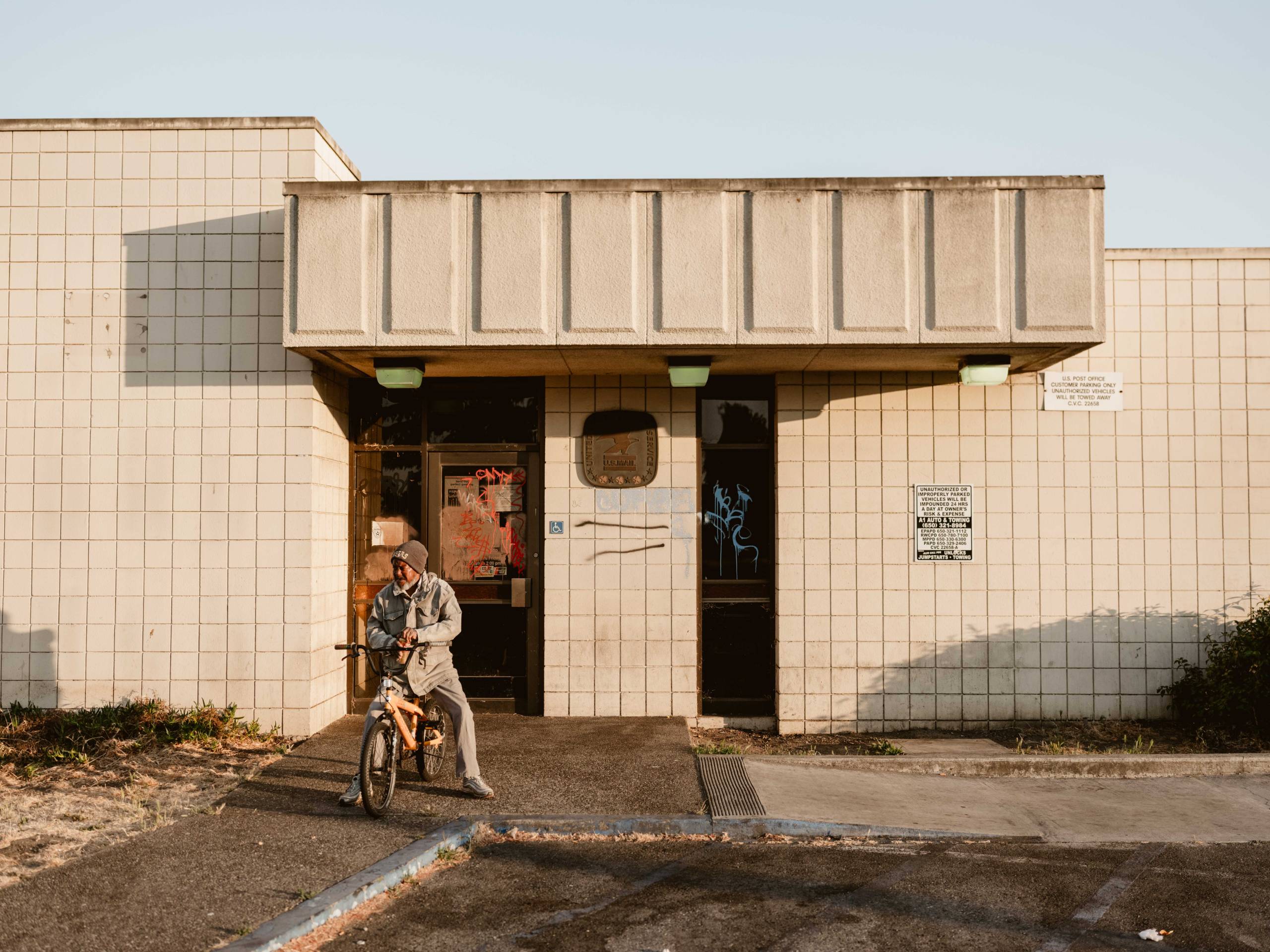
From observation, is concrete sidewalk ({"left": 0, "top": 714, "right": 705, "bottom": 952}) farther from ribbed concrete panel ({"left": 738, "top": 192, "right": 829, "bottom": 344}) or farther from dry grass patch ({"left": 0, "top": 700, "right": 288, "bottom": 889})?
ribbed concrete panel ({"left": 738, "top": 192, "right": 829, "bottom": 344})

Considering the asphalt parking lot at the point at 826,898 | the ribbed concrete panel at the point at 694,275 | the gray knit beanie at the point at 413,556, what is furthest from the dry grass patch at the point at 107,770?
the ribbed concrete panel at the point at 694,275

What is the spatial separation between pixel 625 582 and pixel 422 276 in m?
3.34

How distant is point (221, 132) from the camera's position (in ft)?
28.9

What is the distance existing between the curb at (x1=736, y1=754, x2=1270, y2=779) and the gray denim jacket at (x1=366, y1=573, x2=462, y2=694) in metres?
2.34

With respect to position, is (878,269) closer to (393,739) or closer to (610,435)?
(610,435)

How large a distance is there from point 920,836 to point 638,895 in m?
2.02

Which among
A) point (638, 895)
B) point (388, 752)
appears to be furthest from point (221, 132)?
point (638, 895)

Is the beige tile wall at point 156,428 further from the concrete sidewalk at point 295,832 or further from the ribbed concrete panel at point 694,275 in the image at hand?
the ribbed concrete panel at point 694,275

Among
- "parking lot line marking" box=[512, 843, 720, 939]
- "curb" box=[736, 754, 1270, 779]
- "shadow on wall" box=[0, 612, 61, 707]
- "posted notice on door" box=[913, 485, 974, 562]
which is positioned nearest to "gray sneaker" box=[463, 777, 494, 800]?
"parking lot line marking" box=[512, 843, 720, 939]

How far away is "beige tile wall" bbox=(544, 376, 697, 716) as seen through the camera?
9508mm

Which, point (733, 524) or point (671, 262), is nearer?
point (671, 262)

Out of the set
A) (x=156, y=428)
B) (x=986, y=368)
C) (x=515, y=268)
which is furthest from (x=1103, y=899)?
(x=156, y=428)

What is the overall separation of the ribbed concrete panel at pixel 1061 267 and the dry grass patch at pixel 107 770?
6920 mm

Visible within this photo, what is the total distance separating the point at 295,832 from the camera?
19.9 ft
